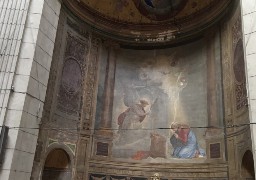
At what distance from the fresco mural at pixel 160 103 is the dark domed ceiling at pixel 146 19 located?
0.58 m

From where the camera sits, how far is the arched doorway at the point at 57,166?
10516 mm

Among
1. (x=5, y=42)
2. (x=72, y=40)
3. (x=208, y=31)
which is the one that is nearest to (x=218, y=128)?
(x=208, y=31)

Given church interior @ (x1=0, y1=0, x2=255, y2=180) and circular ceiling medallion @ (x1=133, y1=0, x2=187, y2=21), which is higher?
circular ceiling medallion @ (x1=133, y1=0, x2=187, y2=21)

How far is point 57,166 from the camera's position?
10719mm

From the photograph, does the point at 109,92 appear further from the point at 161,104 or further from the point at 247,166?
the point at 247,166

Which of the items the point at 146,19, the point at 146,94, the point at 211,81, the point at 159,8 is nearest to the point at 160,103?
the point at 146,94

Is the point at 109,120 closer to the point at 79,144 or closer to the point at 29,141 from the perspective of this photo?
the point at 79,144

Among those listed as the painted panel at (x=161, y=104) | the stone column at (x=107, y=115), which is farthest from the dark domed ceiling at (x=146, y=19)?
the stone column at (x=107, y=115)

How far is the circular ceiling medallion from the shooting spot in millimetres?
13219

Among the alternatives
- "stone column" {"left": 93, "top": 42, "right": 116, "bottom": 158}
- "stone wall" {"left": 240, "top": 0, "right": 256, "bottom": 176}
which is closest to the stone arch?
"stone column" {"left": 93, "top": 42, "right": 116, "bottom": 158}

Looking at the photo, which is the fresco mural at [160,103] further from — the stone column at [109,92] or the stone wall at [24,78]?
the stone wall at [24,78]

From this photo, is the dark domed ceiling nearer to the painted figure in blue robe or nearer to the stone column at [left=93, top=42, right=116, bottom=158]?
the stone column at [left=93, top=42, right=116, bottom=158]

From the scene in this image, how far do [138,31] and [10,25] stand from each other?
654cm

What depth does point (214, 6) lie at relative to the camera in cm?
1190
